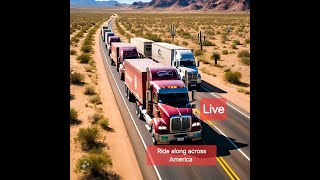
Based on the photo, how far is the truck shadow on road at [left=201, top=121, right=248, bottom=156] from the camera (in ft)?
58.7

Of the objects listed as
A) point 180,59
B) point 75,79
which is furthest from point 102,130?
point 75,79

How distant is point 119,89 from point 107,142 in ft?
44.4

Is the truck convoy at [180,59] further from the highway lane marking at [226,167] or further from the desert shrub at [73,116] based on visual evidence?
the highway lane marking at [226,167]

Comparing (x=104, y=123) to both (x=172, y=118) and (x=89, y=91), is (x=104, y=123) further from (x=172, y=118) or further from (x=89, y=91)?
(x=89, y=91)

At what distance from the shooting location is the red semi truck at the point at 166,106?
700 inches

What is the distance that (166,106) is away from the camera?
18.3 m

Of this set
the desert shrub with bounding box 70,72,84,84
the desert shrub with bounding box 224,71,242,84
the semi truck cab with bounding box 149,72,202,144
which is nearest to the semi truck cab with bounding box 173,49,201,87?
the desert shrub with bounding box 224,71,242,84

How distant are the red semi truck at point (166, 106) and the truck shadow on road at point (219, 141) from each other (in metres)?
1.34

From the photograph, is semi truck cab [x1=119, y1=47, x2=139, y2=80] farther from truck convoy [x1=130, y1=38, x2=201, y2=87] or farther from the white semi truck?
the white semi truck
